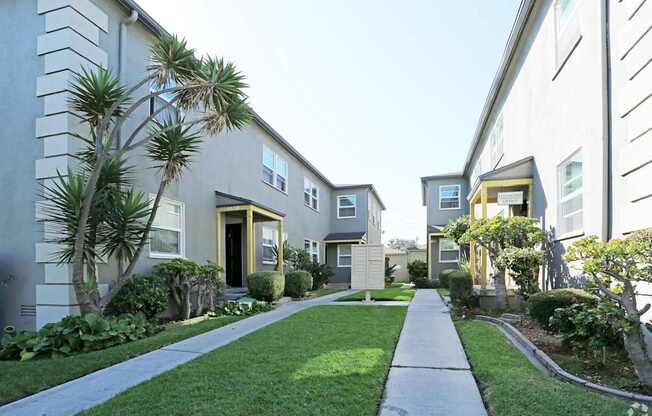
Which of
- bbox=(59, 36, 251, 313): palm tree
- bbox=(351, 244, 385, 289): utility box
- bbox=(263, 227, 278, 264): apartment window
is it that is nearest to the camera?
bbox=(59, 36, 251, 313): palm tree

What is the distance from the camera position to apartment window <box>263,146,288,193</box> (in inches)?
A: 590

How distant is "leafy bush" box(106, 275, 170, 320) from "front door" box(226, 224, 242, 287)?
5.61 metres

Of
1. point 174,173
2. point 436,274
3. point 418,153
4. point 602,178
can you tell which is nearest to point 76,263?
point 174,173

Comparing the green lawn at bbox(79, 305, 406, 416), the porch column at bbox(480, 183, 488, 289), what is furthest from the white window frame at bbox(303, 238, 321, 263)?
the green lawn at bbox(79, 305, 406, 416)

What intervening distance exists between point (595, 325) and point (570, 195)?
12.6ft

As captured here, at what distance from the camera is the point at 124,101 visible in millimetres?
6945

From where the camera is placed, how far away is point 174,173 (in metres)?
7.77

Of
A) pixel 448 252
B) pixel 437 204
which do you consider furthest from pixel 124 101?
pixel 437 204

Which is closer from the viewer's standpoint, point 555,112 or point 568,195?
point 568,195

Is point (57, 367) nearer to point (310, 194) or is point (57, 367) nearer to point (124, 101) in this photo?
point (124, 101)

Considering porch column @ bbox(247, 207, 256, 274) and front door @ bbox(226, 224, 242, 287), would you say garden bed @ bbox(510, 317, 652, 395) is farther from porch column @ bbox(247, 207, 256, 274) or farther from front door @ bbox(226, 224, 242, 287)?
front door @ bbox(226, 224, 242, 287)

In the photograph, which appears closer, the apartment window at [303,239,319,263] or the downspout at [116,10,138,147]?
the downspout at [116,10,138,147]

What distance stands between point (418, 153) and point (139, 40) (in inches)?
722

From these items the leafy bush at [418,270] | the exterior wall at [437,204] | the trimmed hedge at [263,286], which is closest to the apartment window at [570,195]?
the trimmed hedge at [263,286]
